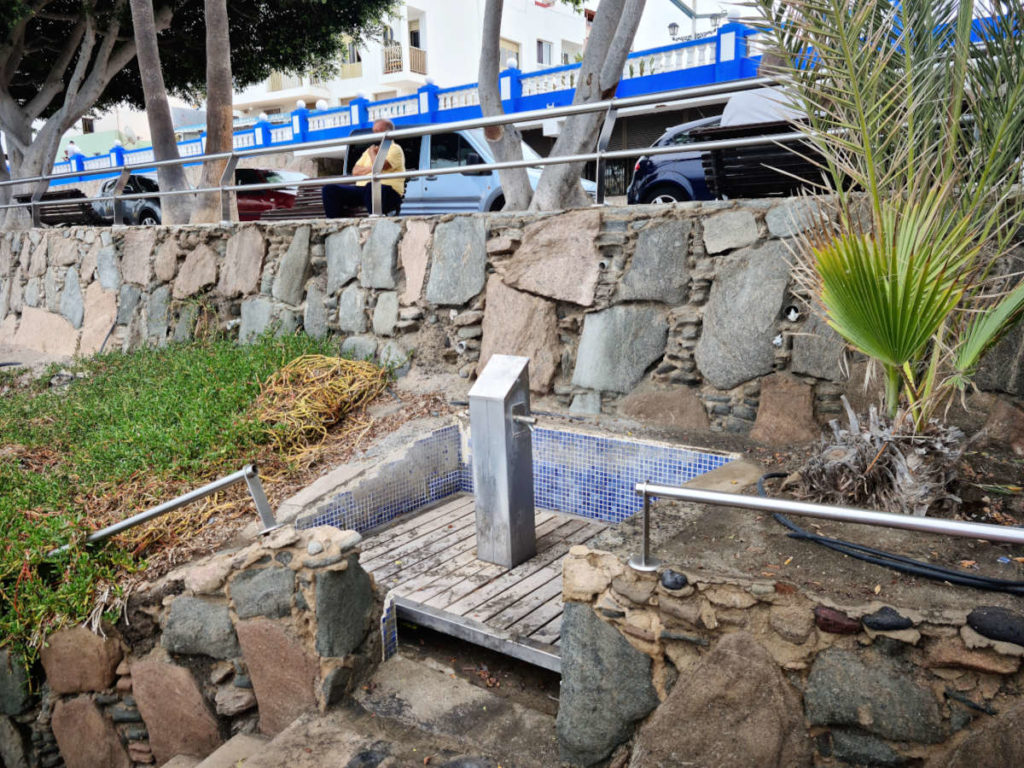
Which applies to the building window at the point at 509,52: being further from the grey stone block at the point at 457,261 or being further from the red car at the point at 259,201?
the grey stone block at the point at 457,261

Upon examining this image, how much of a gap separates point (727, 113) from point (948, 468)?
10.9 ft

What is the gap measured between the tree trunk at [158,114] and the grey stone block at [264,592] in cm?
620

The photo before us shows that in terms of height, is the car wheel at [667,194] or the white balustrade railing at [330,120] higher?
the white balustrade railing at [330,120]

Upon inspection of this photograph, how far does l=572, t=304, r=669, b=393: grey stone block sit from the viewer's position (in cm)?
443

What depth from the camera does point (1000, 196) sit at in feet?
8.66

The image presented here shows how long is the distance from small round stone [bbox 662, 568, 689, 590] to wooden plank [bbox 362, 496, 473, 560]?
1871 millimetres

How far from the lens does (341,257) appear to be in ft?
19.6

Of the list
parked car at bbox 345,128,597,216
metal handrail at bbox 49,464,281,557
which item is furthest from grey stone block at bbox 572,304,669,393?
parked car at bbox 345,128,597,216

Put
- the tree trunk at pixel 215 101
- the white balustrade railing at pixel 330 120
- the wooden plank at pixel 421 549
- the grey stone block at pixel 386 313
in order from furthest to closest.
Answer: the white balustrade railing at pixel 330 120 → the tree trunk at pixel 215 101 → the grey stone block at pixel 386 313 → the wooden plank at pixel 421 549

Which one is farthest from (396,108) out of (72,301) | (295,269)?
(295,269)

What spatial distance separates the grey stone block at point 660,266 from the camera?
429cm

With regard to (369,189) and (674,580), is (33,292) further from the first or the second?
(674,580)

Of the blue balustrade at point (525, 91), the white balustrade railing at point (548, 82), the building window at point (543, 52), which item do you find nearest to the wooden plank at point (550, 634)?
the blue balustrade at point (525, 91)

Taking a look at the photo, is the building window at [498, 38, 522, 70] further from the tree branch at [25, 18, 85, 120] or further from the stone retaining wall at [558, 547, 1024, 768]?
the stone retaining wall at [558, 547, 1024, 768]
